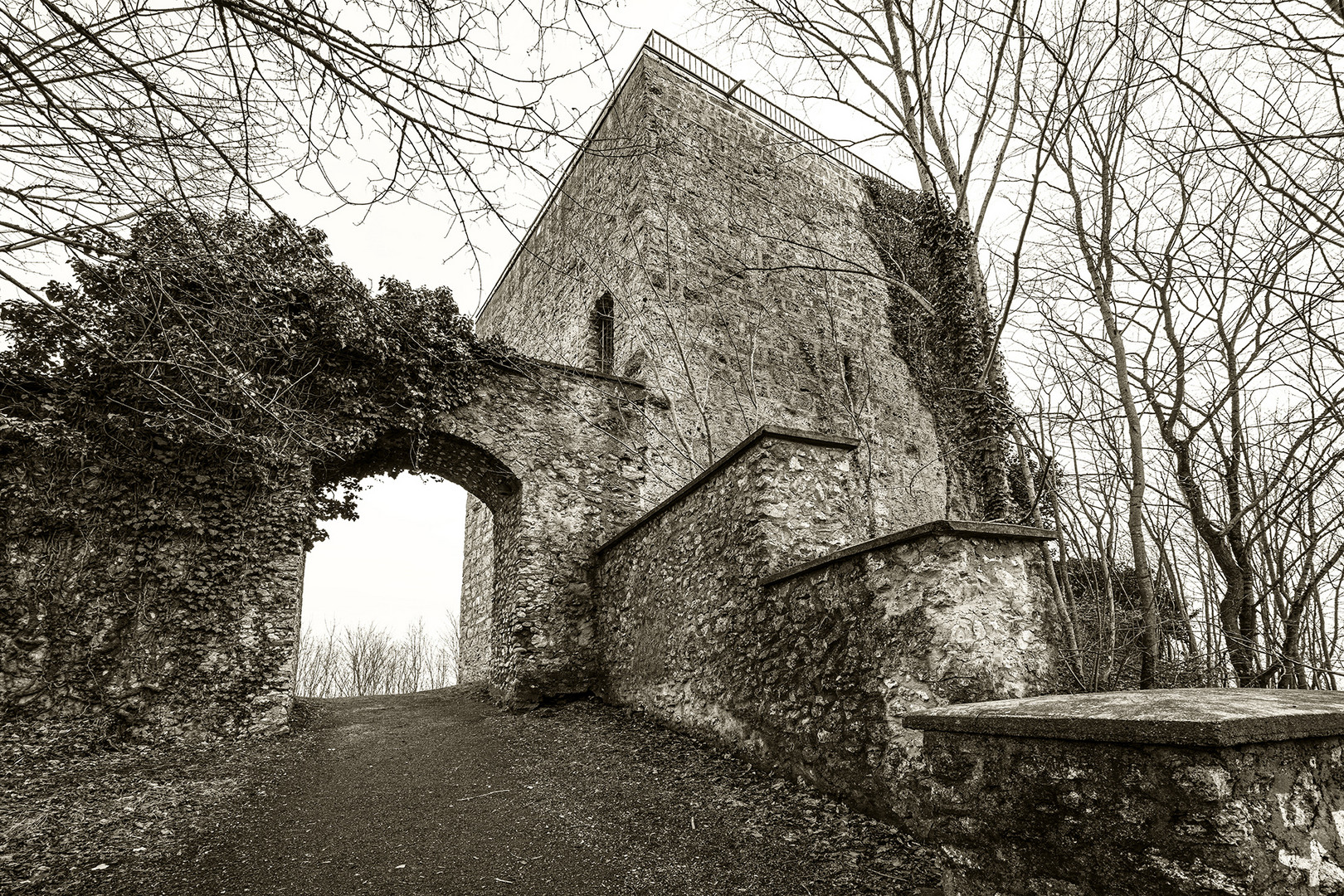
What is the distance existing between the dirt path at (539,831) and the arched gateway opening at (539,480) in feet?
6.33

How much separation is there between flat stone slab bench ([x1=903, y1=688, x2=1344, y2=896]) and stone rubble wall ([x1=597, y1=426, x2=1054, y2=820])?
1.03m

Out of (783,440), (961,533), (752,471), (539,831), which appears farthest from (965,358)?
(539,831)

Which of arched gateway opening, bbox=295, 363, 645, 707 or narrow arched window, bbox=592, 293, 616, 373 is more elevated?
narrow arched window, bbox=592, 293, 616, 373

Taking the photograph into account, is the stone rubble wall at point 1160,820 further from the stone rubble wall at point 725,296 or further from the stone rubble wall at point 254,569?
the stone rubble wall at point 725,296

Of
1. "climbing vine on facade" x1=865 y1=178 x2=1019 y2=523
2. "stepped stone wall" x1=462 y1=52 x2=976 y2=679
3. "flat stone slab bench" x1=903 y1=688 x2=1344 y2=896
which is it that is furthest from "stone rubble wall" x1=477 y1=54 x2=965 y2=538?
"flat stone slab bench" x1=903 y1=688 x2=1344 y2=896

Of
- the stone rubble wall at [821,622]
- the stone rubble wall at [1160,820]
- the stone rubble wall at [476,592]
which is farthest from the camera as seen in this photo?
the stone rubble wall at [476,592]

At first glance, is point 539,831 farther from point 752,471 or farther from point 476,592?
point 476,592

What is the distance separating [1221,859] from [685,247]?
9.16 meters

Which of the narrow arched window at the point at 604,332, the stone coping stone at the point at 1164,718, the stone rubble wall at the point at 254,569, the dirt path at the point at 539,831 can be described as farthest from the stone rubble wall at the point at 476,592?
the stone coping stone at the point at 1164,718

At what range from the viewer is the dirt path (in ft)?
9.96

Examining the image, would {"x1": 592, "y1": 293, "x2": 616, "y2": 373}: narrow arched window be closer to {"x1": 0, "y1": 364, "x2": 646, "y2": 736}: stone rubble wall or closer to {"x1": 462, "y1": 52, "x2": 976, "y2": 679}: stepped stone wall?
Result: {"x1": 462, "y1": 52, "x2": 976, "y2": 679}: stepped stone wall

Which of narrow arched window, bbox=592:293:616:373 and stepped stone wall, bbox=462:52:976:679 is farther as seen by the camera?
narrow arched window, bbox=592:293:616:373

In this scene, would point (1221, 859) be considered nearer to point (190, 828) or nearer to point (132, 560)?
point (190, 828)

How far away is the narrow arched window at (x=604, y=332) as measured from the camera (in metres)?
10.1
